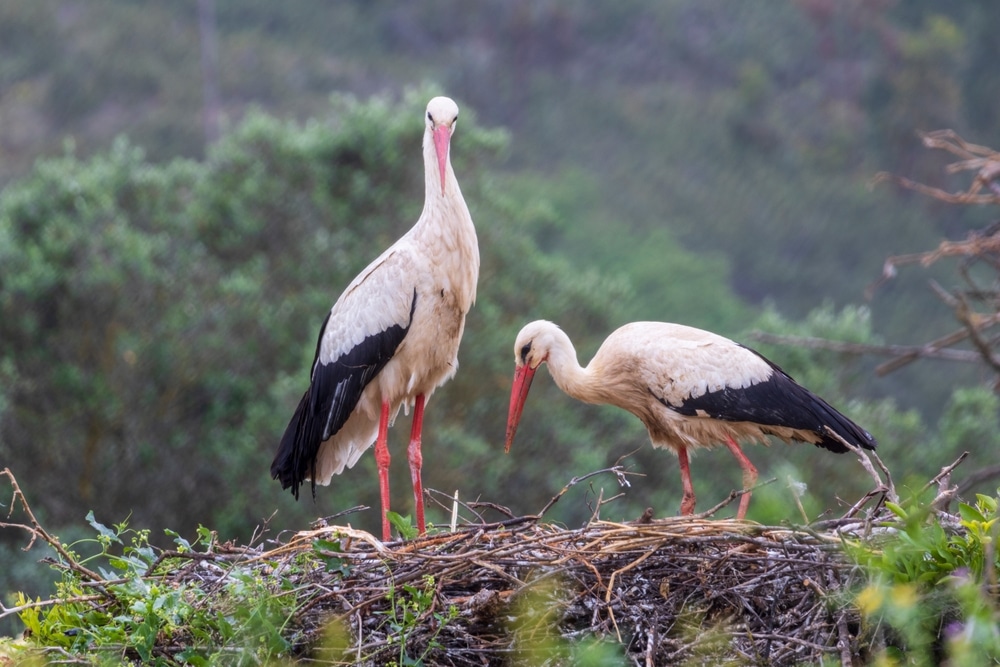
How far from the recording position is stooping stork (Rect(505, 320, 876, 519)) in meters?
5.82

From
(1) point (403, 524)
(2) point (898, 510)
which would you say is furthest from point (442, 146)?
(2) point (898, 510)

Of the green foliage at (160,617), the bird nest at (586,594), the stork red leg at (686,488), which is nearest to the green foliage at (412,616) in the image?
the bird nest at (586,594)

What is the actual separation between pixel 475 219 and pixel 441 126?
966cm

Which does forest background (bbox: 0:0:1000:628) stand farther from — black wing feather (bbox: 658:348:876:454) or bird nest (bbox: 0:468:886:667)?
black wing feather (bbox: 658:348:876:454)

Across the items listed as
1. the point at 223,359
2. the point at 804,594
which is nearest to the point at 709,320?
the point at 223,359

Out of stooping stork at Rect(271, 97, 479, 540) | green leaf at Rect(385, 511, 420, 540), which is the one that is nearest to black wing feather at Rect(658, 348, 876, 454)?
stooping stork at Rect(271, 97, 479, 540)

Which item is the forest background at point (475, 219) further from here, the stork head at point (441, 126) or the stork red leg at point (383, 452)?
the stork head at point (441, 126)

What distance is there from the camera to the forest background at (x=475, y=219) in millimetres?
13852

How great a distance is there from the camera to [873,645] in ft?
12.6

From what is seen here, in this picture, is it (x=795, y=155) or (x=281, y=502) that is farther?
(x=795, y=155)

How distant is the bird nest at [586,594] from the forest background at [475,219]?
0.29 m

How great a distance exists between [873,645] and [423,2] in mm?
31684

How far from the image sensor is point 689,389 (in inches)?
233

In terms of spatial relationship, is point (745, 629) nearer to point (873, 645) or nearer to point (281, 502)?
point (873, 645)
